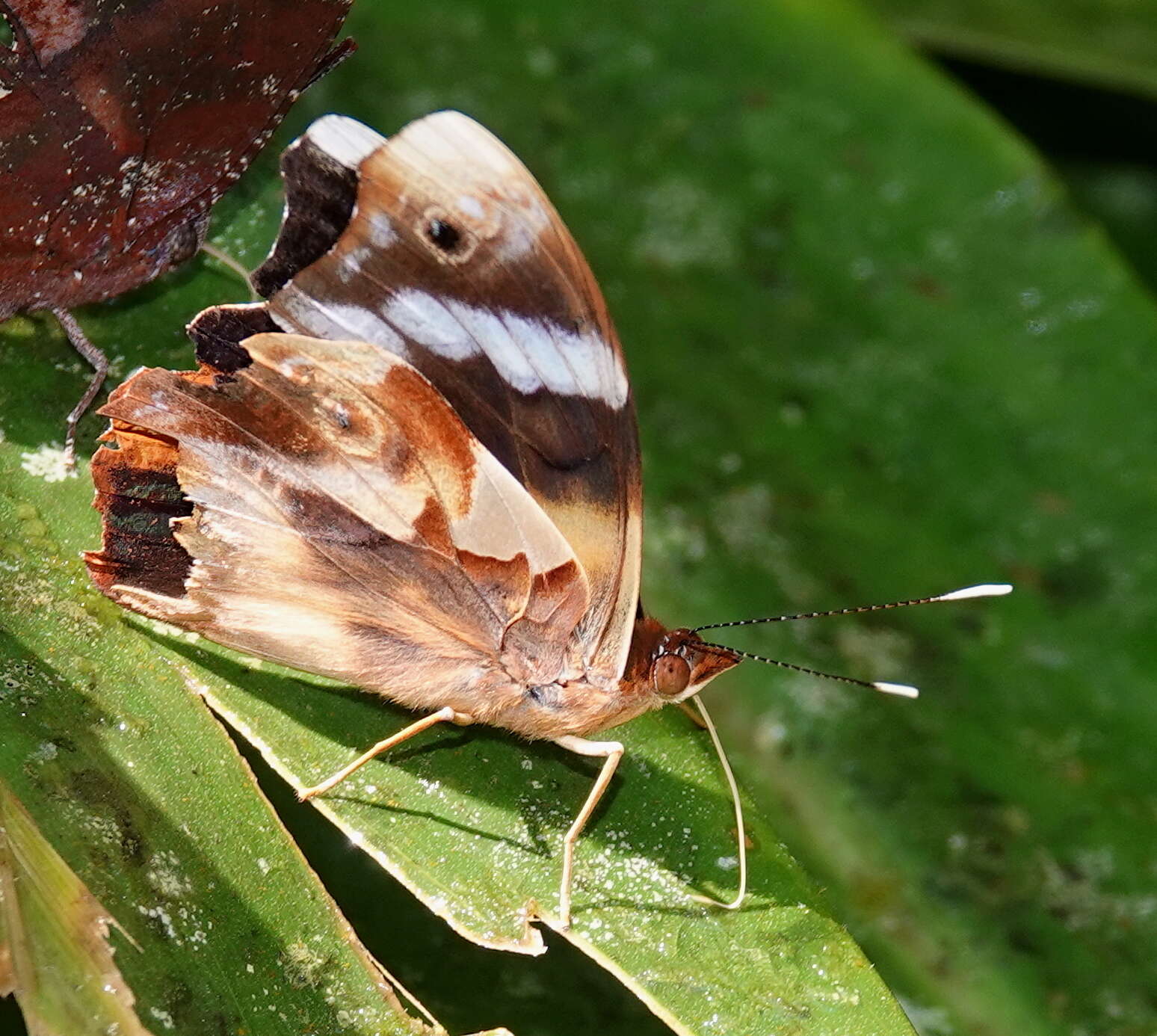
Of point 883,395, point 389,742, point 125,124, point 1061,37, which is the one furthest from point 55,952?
point 1061,37

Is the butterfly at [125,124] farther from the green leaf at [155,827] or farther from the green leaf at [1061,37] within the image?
the green leaf at [1061,37]

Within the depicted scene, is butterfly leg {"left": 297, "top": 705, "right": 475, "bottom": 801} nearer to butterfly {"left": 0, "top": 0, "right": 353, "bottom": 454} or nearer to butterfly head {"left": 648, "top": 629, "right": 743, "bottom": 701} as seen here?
butterfly head {"left": 648, "top": 629, "right": 743, "bottom": 701}

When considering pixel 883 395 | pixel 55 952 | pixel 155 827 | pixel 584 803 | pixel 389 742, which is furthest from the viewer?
pixel 883 395

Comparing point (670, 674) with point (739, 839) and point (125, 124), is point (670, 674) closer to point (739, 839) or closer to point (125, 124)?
point (739, 839)

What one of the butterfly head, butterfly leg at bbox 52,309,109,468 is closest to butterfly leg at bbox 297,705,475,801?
the butterfly head

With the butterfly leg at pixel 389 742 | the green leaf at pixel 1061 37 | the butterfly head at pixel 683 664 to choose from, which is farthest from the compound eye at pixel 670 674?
the green leaf at pixel 1061 37

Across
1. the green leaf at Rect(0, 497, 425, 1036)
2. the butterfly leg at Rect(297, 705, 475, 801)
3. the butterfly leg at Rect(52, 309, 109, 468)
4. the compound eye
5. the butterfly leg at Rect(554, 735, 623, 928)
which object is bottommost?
the butterfly leg at Rect(554, 735, 623, 928)

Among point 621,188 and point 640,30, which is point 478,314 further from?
point 640,30
